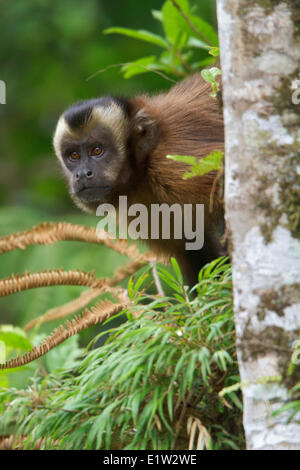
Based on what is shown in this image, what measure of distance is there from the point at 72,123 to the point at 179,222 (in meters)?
1.08

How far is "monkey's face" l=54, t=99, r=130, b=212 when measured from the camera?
14.6 feet

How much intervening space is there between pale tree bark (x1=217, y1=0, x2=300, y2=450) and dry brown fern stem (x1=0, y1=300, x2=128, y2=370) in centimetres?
94

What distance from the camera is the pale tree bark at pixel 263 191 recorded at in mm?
1979

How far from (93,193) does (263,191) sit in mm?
2517

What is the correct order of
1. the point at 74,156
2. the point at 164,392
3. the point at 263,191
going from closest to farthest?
the point at 263,191 < the point at 164,392 < the point at 74,156

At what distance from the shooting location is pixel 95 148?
4582 mm

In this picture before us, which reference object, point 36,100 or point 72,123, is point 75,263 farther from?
point 36,100

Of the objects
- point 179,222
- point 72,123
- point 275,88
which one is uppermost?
point 72,123

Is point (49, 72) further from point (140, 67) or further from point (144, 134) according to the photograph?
point (144, 134)

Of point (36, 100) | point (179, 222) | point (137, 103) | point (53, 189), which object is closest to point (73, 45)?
point (36, 100)

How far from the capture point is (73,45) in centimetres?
1004

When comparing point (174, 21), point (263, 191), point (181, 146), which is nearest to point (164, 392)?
point (263, 191)

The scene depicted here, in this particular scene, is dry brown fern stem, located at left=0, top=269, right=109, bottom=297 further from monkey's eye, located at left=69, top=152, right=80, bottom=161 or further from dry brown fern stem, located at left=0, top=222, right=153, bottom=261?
monkey's eye, located at left=69, top=152, right=80, bottom=161

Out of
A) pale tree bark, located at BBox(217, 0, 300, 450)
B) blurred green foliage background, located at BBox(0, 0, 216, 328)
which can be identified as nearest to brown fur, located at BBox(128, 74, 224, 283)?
pale tree bark, located at BBox(217, 0, 300, 450)
